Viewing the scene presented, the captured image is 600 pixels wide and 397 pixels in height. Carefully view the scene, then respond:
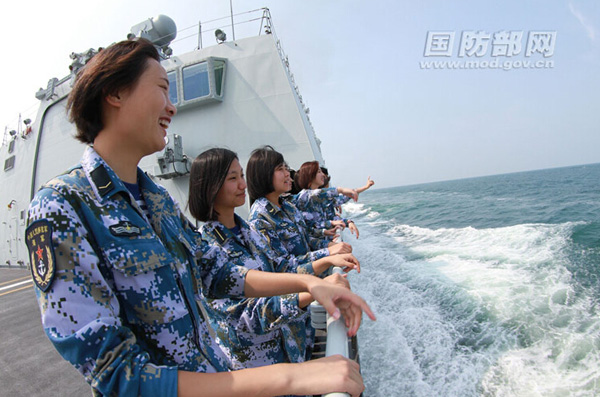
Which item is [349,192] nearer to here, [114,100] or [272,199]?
[272,199]

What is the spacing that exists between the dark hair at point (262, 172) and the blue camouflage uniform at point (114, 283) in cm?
156

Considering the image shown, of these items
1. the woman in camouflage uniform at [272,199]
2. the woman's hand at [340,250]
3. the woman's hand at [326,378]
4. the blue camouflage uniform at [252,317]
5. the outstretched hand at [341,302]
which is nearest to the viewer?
the woman's hand at [326,378]

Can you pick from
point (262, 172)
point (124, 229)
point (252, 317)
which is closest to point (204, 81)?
point (262, 172)

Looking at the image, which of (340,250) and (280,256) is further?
(280,256)

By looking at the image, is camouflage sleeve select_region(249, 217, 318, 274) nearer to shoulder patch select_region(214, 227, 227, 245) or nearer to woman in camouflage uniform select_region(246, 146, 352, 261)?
woman in camouflage uniform select_region(246, 146, 352, 261)

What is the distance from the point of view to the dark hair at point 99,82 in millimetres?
925

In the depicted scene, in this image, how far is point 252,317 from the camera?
1474 mm

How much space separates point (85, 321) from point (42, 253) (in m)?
0.17

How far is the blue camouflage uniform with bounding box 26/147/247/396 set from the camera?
69cm

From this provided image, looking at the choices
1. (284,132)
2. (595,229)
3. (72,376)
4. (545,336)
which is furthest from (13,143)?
(595,229)

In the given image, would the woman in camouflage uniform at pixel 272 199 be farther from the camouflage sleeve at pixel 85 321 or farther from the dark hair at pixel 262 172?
the camouflage sleeve at pixel 85 321

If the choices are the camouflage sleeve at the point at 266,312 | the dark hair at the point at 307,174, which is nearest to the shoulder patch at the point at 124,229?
the camouflage sleeve at the point at 266,312

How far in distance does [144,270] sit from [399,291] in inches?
261

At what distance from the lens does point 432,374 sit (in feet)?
13.2
